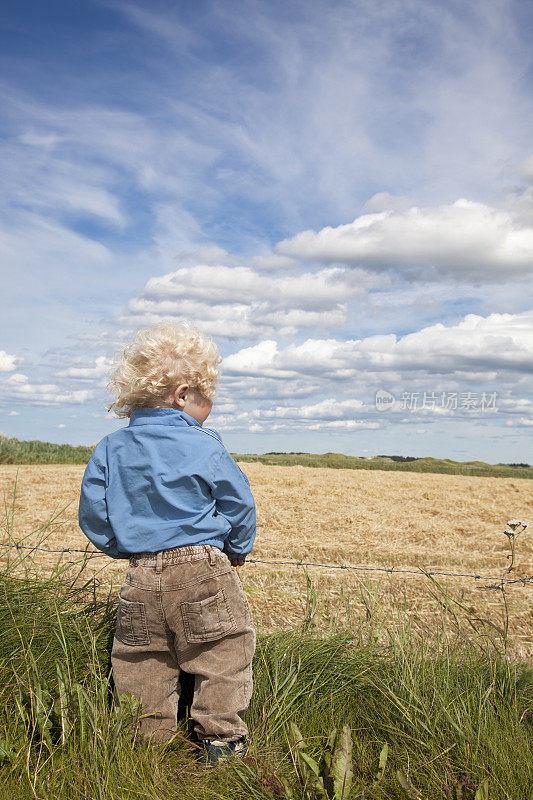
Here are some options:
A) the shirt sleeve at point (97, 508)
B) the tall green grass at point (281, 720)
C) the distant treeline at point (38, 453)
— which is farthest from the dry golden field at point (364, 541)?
the distant treeline at point (38, 453)

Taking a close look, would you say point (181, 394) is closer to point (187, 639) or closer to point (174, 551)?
point (174, 551)

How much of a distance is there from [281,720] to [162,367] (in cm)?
153

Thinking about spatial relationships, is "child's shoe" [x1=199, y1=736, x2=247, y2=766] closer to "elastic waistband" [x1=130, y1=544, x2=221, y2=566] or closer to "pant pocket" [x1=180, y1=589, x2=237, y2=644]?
"pant pocket" [x1=180, y1=589, x2=237, y2=644]

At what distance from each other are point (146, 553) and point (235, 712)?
2.25ft

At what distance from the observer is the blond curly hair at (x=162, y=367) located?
255 cm

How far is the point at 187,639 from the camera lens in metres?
2.21

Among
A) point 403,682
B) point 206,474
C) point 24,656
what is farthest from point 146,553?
point 403,682

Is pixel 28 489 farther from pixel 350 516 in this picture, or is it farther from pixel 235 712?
pixel 235 712

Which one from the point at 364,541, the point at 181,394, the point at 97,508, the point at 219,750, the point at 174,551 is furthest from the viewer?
the point at 364,541

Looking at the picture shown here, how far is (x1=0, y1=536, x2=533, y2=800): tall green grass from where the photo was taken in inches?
76.6

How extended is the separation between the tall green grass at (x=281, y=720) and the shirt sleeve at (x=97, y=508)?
1.19ft

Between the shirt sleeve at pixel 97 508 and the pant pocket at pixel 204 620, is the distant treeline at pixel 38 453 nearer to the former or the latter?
the shirt sleeve at pixel 97 508

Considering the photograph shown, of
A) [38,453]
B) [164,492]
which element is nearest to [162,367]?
[164,492]

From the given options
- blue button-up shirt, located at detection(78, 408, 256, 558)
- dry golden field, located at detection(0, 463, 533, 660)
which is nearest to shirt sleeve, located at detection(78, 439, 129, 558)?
blue button-up shirt, located at detection(78, 408, 256, 558)
